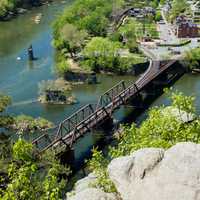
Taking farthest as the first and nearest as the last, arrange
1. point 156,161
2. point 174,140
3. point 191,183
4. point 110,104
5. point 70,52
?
point 70,52
point 110,104
point 174,140
point 156,161
point 191,183

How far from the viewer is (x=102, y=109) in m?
50.0

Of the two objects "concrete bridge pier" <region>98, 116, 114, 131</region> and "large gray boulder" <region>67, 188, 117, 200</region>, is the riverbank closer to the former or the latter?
"concrete bridge pier" <region>98, 116, 114, 131</region>

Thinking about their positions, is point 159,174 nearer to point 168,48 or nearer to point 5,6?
point 168,48

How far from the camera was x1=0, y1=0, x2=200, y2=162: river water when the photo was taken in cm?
5591

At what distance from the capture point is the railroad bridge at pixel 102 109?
43.3 metres

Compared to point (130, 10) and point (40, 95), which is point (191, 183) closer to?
point (40, 95)

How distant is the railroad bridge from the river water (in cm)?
168

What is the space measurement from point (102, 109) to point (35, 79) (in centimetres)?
1911

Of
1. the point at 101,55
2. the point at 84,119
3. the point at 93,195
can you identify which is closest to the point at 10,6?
the point at 101,55

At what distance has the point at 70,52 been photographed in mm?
76062

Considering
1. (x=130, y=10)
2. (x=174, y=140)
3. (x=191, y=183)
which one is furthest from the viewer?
(x=130, y=10)

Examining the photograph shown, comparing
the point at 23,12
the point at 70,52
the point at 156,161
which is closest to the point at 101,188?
the point at 156,161

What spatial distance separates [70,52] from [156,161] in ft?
199

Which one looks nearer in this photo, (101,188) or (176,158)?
(176,158)
